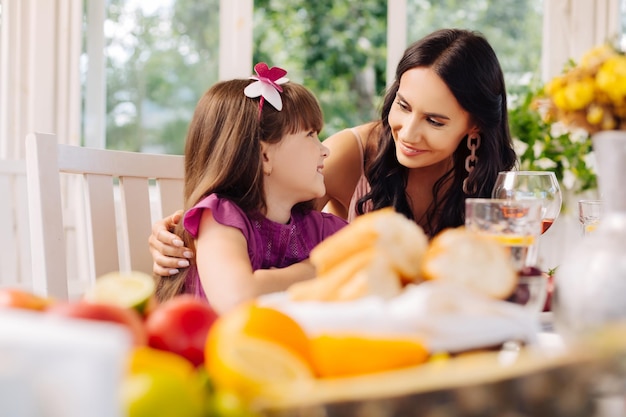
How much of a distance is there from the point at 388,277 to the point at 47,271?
883 mm

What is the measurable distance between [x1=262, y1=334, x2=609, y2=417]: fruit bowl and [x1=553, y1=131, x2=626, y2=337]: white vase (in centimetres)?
23

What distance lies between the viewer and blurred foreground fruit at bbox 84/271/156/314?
2.29ft

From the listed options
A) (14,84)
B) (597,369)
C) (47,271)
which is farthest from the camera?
(14,84)

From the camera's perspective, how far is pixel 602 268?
736mm

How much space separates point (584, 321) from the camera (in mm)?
744

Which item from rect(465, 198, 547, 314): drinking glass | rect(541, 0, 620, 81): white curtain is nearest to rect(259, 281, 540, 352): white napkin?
rect(465, 198, 547, 314): drinking glass

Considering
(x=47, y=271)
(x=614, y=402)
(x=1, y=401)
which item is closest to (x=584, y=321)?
(x=614, y=402)

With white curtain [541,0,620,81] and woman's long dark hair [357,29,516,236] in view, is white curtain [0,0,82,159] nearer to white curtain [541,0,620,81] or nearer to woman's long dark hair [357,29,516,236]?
woman's long dark hair [357,29,516,236]

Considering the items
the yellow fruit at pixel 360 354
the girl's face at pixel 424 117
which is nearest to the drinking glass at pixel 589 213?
the girl's face at pixel 424 117

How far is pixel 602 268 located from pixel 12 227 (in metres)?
2.16

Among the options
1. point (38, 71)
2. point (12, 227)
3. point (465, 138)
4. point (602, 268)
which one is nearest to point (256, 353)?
point (602, 268)

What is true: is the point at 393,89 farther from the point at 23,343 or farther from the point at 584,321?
the point at 23,343

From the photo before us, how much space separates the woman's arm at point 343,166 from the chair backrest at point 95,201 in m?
0.50

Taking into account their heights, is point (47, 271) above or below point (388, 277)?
below
